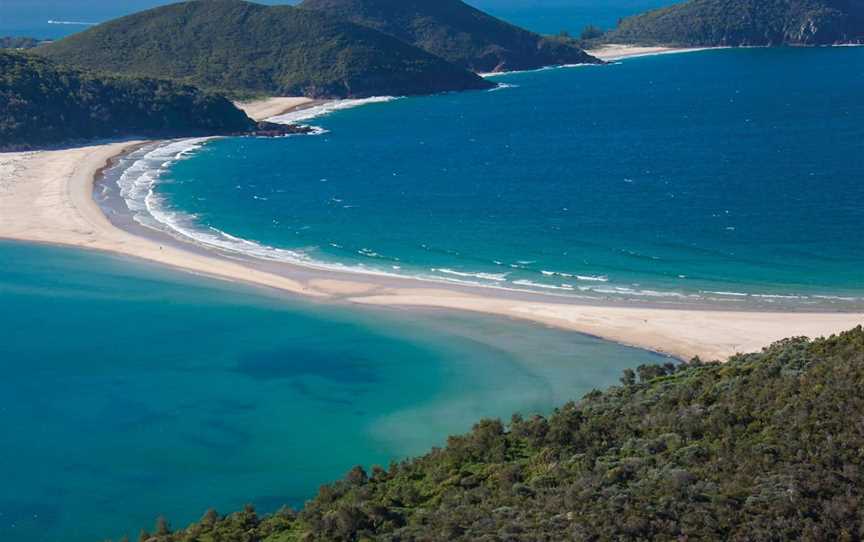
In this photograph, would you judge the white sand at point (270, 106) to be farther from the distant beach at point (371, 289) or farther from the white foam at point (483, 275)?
the white foam at point (483, 275)

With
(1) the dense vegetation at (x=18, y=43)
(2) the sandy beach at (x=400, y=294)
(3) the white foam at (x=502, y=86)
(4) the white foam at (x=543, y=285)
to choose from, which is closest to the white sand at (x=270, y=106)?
(3) the white foam at (x=502, y=86)

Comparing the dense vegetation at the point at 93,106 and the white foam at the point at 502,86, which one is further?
the white foam at the point at 502,86

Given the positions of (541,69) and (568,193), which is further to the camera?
(541,69)

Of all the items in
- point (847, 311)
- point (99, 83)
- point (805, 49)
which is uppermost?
point (805, 49)

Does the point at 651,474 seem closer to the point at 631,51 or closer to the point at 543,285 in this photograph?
the point at 543,285

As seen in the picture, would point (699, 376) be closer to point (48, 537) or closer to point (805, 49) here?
point (48, 537)

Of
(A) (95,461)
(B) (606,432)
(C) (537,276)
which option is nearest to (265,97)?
(C) (537,276)

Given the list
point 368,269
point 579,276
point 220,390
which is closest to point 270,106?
point 368,269
